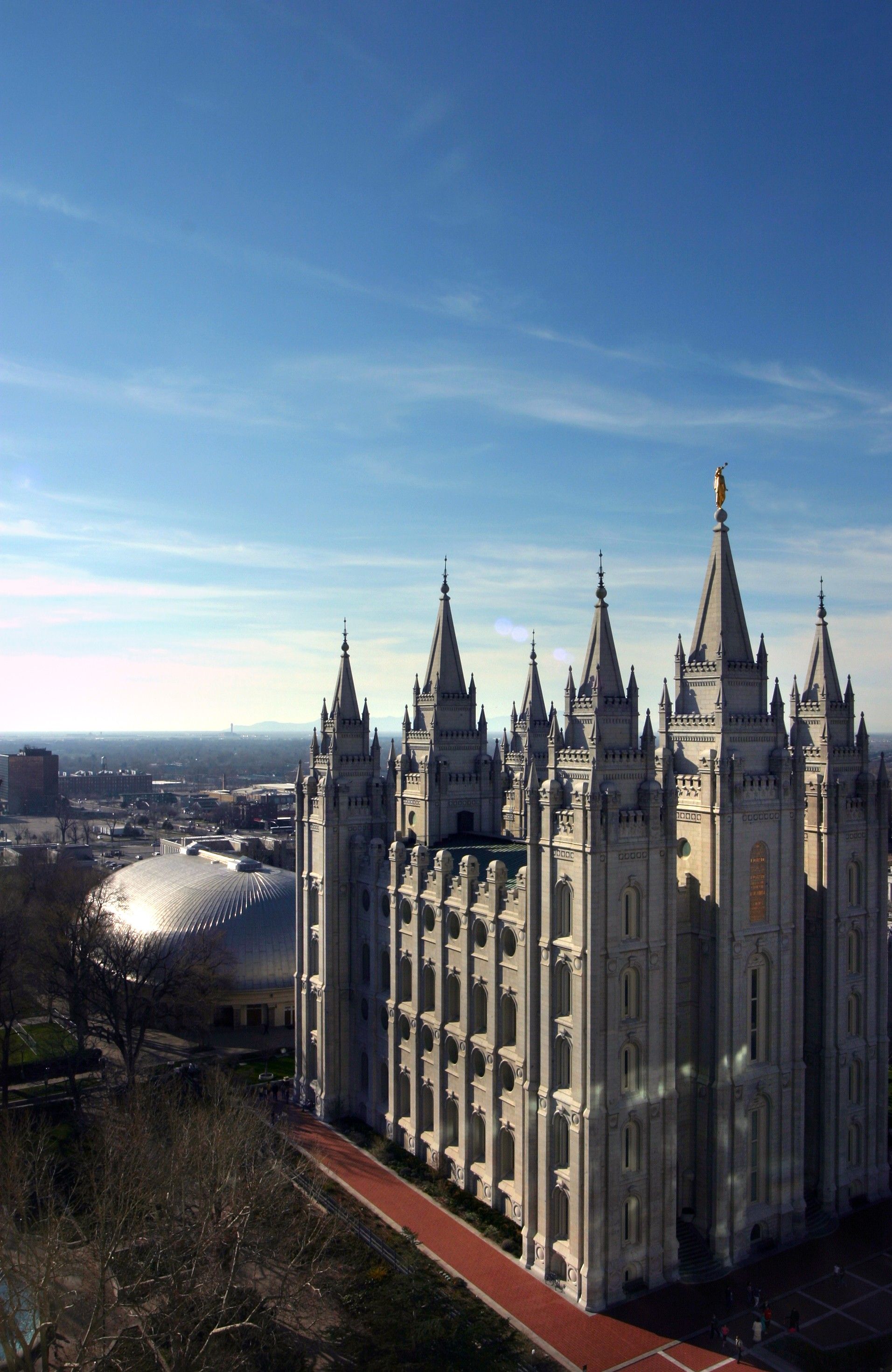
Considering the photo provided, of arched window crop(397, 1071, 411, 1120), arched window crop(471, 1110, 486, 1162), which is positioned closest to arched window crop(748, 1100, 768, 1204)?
arched window crop(471, 1110, 486, 1162)

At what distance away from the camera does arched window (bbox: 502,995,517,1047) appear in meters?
52.5

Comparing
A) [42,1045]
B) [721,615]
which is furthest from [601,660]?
[42,1045]

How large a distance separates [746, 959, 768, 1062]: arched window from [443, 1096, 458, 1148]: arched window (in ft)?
57.4

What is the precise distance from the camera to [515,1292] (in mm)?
45812

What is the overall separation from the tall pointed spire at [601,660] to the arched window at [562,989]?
13.3m

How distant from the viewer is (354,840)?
6750cm

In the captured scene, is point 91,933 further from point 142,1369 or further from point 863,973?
point 863,973

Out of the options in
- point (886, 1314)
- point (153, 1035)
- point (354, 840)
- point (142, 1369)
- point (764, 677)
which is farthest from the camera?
point (153, 1035)

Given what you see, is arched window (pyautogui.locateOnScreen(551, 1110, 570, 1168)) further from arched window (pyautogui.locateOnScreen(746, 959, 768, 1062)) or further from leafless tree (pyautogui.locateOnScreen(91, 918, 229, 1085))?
leafless tree (pyautogui.locateOnScreen(91, 918, 229, 1085))

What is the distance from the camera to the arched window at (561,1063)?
4759cm

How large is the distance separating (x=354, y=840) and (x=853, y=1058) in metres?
33.2

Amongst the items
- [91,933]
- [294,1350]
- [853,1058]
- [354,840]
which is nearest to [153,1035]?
[91,933]

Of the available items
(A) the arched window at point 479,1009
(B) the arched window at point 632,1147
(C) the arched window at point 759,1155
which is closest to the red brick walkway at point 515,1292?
(B) the arched window at point 632,1147

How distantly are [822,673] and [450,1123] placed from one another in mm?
33797
